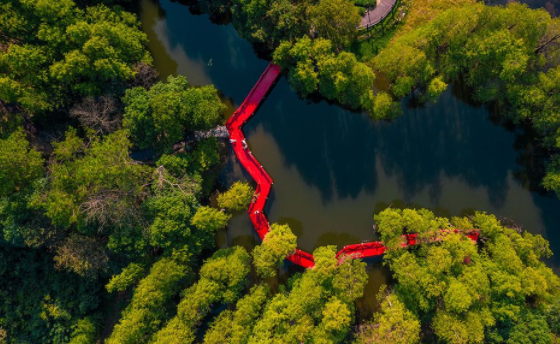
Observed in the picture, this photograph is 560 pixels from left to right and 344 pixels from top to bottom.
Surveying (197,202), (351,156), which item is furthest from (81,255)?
(351,156)

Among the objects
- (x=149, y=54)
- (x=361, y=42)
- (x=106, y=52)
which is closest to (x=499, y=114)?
(x=361, y=42)

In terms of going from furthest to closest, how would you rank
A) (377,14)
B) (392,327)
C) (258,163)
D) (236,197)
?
(258,163) < (377,14) < (236,197) < (392,327)

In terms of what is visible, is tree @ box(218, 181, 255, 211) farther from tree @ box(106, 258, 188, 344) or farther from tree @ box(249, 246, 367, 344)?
tree @ box(249, 246, 367, 344)

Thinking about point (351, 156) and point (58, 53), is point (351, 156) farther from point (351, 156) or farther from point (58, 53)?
point (58, 53)

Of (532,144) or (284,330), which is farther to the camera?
(532,144)

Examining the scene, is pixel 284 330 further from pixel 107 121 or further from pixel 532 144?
pixel 532 144

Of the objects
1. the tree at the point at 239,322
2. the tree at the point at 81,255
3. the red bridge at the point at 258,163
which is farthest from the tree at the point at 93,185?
the tree at the point at 239,322

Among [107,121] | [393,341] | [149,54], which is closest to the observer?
[393,341]
